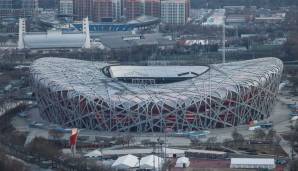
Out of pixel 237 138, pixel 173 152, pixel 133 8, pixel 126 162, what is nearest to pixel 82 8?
pixel 133 8

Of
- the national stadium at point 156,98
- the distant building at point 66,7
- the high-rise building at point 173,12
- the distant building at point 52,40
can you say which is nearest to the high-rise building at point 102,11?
the distant building at point 66,7

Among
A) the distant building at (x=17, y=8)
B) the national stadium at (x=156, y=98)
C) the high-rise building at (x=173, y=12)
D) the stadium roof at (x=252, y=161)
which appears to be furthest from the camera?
the distant building at (x=17, y=8)

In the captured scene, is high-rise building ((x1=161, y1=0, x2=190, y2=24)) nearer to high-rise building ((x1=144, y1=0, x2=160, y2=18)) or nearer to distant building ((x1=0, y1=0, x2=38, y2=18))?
high-rise building ((x1=144, y1=0, x2=160, y2=18))

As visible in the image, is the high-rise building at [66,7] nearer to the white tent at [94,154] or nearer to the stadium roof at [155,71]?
the stadium roof at [155,71]

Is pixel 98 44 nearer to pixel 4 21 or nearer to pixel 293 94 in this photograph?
pixel 4 21

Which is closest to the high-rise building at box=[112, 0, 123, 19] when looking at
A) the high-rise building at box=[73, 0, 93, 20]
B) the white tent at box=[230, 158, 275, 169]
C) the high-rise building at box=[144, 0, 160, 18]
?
the high-rise building at box=[73, 0, 93, 20]
